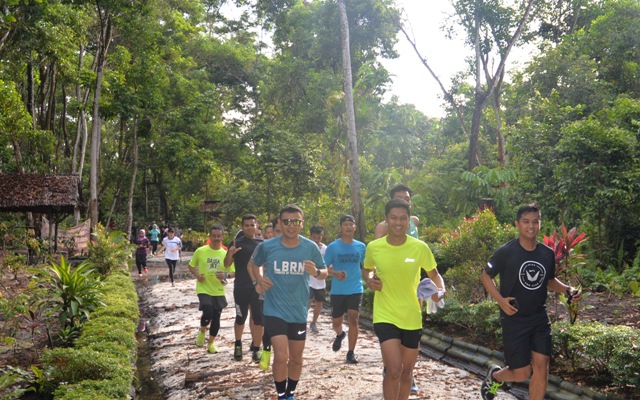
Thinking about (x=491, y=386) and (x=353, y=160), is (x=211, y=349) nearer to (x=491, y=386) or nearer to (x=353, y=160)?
(x=491, y=386)

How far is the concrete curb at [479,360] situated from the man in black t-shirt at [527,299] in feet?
5.06

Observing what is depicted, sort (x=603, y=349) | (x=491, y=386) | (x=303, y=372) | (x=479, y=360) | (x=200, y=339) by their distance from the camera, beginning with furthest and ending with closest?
1. (x=200, y=339)
2. (x=479, y=360)
3. (x=303, y=372)
4. (x=603, y=349)
5. (x=491, y=386)

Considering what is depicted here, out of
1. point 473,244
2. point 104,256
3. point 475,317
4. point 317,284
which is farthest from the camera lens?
point 104,256

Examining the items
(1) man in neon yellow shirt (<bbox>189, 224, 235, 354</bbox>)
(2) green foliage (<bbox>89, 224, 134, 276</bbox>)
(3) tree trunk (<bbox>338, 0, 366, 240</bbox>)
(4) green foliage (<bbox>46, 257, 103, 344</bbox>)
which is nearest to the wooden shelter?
(2) green foliage (<bbox>89, 224, 134, 276</bbox>)

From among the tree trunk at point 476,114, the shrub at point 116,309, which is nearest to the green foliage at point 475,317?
the shrub at point 116,309

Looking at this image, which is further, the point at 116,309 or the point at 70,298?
the point at 116,309

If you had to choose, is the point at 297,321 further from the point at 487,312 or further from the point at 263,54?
the point at 263,54

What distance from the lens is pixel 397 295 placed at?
6047 mm

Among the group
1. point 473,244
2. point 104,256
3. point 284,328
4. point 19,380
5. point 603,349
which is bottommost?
point 19,380

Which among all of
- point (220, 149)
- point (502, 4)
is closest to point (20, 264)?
point (502, 4)

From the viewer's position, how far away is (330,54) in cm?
3522

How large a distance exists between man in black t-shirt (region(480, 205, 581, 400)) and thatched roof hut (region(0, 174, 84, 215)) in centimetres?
1984

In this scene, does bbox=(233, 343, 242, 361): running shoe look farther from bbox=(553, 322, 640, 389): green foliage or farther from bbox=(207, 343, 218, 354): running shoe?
bbox=(553, 322, 640, 389): green foliage

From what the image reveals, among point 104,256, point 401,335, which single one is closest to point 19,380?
point 401,335
